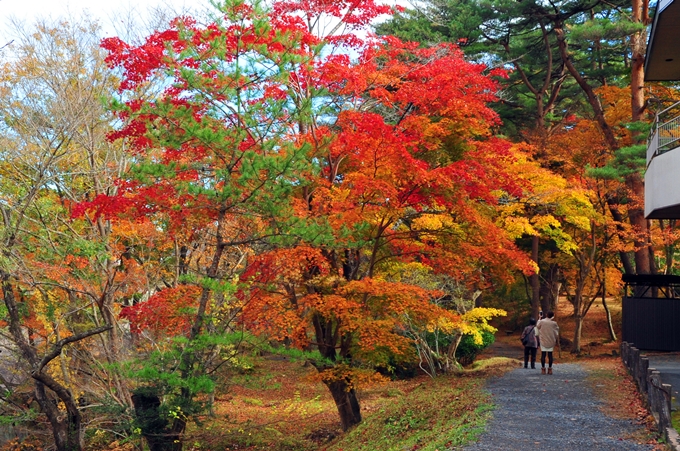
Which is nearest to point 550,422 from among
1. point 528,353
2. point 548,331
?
point 548,331

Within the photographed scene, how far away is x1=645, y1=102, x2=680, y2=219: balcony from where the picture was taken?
1344cm

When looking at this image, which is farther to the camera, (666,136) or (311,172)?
(666,136)

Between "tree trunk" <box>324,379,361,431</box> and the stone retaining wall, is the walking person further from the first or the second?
"tree trunk" <box>324,379,361,431</box>

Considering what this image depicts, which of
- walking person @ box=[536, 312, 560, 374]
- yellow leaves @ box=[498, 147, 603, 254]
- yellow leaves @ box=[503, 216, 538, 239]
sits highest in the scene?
yellow leaves @ box=[498, 147, 603, 254]

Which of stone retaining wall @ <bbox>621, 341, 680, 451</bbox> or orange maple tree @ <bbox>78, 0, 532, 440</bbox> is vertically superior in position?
orange maple tree @ <bbox>78, 0, 532, 440</bbox>

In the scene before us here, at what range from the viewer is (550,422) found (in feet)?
35.3

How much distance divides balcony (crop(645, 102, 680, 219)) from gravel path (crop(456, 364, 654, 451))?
4.10 m

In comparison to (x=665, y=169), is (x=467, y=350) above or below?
below

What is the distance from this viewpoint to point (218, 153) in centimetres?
1095

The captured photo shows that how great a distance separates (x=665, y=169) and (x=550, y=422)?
6181 millimetres

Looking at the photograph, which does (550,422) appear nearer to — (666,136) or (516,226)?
(666,136)

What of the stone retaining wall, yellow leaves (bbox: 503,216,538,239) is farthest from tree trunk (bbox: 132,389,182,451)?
yellow leaves (bbox: 503,216,538,239)

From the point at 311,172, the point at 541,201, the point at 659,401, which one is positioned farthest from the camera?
the point at 541,201

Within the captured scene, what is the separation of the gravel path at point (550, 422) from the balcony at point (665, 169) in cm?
410
